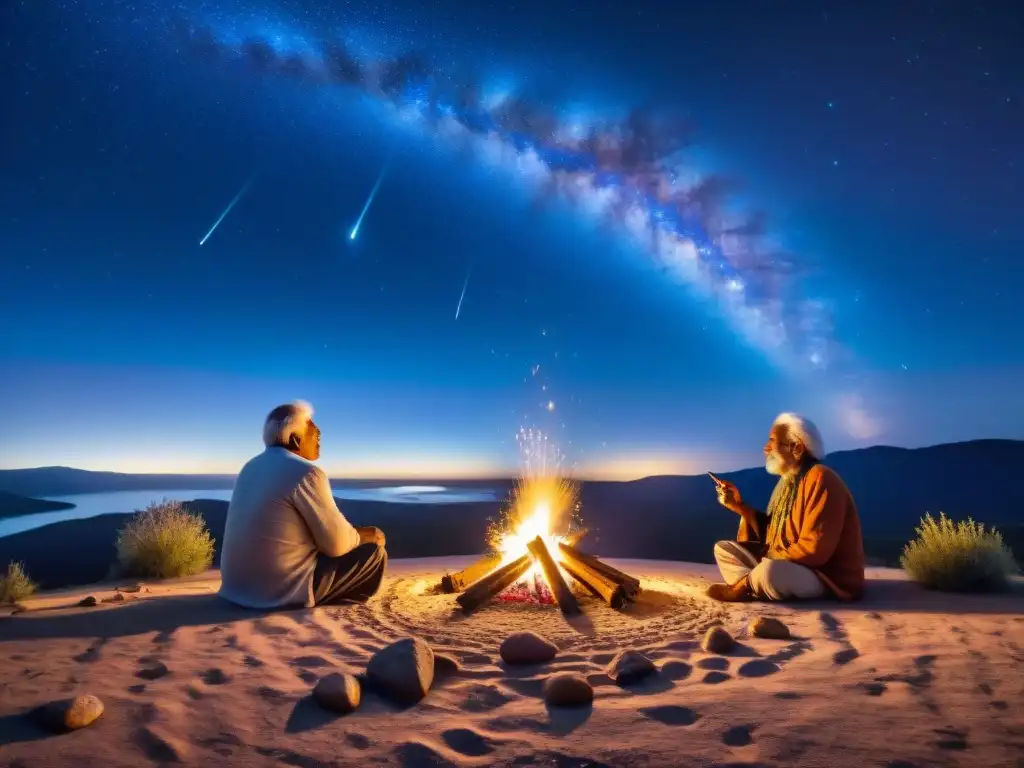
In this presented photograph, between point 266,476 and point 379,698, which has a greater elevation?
point 266,476

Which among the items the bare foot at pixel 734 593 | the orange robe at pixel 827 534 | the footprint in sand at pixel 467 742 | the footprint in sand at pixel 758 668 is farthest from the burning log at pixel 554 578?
the footprint in sand at pixel 467 742

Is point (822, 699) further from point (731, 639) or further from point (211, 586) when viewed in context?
point (211, 586)

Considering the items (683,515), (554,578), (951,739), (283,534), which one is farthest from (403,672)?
(683,515)

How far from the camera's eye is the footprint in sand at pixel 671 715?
347 centimetres

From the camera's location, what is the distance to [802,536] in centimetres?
666

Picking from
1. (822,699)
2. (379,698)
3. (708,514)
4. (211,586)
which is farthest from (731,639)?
(708,514)

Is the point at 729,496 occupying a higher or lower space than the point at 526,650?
higher

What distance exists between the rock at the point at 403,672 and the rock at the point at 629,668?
1207 millimetres

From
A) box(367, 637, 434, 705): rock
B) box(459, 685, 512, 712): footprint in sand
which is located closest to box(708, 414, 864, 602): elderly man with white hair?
box(459, 685, 512, 712): footprint in sand

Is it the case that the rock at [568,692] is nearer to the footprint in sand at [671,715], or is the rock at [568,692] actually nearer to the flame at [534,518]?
the footprint in sand at [671,715]

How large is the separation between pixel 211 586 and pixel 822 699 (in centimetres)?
710

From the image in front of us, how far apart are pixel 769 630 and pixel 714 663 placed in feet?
3.21

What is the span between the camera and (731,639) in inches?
191

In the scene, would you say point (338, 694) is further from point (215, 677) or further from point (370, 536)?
point (370, 536)
